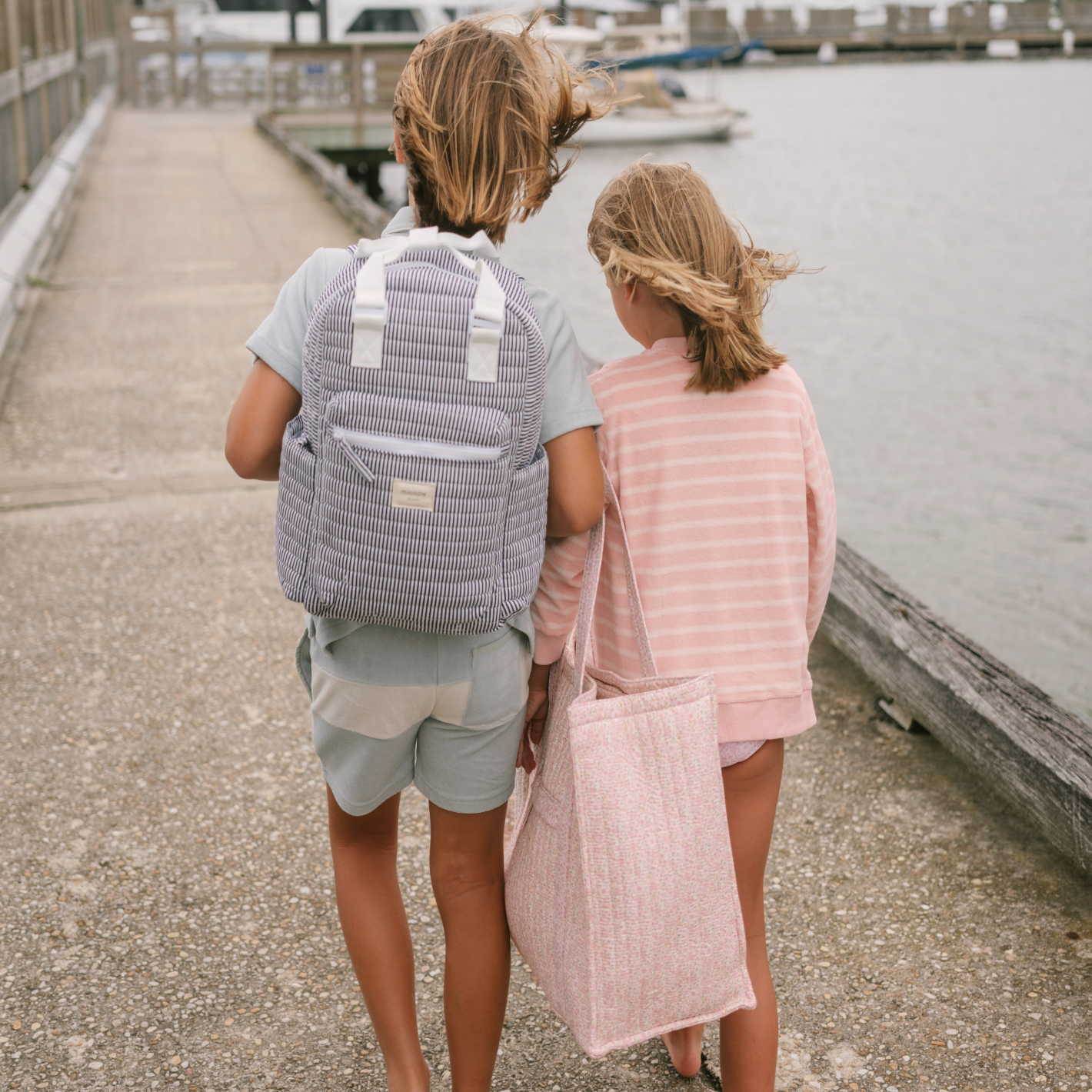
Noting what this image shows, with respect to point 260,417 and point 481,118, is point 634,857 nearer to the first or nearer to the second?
point 260,417

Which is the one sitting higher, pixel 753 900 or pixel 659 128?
pixel 659 128

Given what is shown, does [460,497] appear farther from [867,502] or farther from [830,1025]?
[867,502]

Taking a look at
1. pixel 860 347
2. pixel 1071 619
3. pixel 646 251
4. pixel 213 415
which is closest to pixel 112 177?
pixel 860 347

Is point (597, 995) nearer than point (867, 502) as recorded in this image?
Yes

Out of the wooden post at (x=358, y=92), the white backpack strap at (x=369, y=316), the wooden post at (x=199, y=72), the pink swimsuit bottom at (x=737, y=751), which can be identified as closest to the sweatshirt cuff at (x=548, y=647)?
the pink swimsuit bottom at (x=737, y=751)

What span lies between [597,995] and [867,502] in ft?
24.9

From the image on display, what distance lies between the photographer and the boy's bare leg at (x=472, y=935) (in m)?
1.96

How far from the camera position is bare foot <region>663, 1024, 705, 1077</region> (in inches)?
88.1

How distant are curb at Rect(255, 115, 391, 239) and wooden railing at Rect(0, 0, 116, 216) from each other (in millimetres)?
2882

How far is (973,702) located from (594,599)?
5.40 ft

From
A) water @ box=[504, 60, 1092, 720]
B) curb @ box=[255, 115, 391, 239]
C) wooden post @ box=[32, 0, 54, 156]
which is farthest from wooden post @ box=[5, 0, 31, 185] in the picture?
water @ box=[504, 60, 1092, 720]

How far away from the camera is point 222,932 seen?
8.77ft

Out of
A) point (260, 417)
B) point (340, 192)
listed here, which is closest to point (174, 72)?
point (340, 192)

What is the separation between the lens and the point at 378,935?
2.03m
